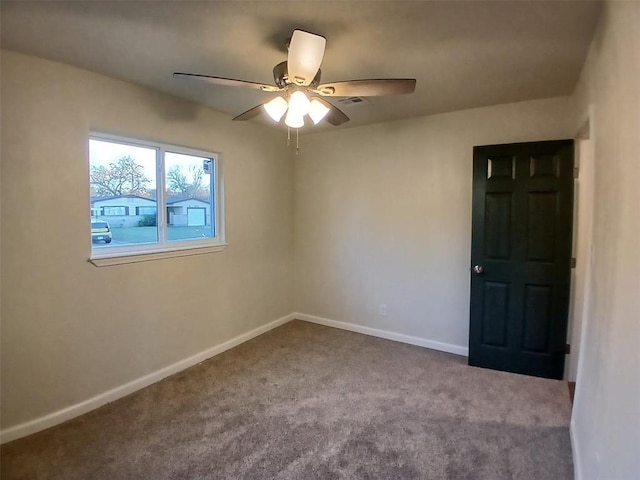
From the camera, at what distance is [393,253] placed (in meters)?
3.79

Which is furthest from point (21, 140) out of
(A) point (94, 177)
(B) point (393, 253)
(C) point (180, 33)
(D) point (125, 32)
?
(B) point (393, 253)

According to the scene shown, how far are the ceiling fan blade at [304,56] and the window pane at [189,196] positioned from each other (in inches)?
66.4

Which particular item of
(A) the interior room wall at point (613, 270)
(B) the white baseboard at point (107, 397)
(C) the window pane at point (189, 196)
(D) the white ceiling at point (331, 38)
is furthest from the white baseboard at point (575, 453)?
(C) the window pane at point (189, 196)

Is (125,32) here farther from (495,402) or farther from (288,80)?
(495,402)

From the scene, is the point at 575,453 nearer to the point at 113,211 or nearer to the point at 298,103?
the point at 298,103

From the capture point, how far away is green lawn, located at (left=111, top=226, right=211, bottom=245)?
8.93 feet

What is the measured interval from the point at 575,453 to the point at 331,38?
2.69 meters

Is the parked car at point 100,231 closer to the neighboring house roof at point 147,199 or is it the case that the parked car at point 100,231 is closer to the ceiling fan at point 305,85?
the neighboring house roof at point 147,199

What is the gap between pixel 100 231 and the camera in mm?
2600

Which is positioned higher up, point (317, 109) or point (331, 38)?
point (331, 38)

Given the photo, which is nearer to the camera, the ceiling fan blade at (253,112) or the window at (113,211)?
the ceiling fan blade at (253,112)

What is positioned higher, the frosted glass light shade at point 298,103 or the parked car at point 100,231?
the frosted glass light shade at point 298,103

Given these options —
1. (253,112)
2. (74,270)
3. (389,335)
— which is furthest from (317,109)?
(389,335)

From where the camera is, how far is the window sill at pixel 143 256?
2.51 meters
